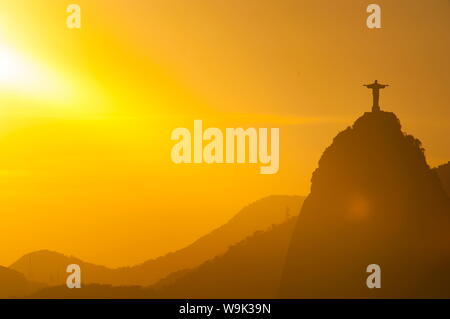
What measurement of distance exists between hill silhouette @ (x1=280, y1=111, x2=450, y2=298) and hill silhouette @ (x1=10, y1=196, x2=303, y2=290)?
5.09 feet

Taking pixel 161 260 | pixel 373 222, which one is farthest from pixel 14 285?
pixel 373 222

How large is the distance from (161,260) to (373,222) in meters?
7.73

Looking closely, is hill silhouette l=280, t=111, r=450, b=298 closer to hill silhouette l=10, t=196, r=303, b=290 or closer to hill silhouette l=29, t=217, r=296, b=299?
hill silhouette l=29, t=217, r=296, b=299

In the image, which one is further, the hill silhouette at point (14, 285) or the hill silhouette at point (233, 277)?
the hill silhouette at point (14, 285)

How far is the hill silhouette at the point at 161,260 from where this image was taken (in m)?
15.4

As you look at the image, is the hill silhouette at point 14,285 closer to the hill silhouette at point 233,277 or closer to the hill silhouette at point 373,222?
the hill silhouette at point 233,277

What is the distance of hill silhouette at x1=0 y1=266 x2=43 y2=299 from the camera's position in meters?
16.2

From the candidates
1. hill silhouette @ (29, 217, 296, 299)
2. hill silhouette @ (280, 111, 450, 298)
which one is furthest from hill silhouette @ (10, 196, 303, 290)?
hill silhouette @ (280, 111, 450, 298)

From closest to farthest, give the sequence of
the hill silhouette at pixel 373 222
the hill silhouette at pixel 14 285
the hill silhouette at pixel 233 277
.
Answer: the hill silhouette at pixel 233 277 < the hill silhouette at pixel 14 285 < the hill silhouette at pixel 373 222

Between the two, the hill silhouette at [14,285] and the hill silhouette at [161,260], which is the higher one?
the hill silhouette at [161,260]

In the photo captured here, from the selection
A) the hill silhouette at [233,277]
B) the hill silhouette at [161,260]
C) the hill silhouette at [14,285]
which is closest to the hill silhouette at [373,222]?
the hill silhouette at [233,277]

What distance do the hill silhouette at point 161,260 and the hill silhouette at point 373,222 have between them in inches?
61.1

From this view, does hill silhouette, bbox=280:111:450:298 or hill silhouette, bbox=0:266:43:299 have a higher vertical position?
hill silhouette, bbox=280:111:450:298
